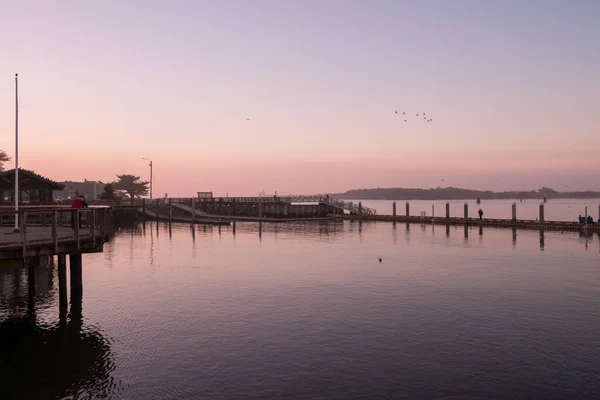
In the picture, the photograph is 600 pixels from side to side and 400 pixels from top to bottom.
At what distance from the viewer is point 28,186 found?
182 feet

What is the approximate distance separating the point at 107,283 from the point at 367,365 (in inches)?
897

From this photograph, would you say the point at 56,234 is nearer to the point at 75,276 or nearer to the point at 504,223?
the point at 75,276

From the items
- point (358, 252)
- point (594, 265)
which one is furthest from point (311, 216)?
point (594, 265)

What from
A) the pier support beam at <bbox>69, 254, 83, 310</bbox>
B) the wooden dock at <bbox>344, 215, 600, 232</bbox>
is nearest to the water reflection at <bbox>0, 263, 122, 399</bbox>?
the pier support beam at <bbox>69, 254, 83, 310</bbox>

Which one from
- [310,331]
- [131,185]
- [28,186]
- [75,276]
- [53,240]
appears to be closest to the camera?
[53,240]

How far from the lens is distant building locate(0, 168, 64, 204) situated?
175 feet

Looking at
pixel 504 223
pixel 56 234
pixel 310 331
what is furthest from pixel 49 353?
pixel 504 223

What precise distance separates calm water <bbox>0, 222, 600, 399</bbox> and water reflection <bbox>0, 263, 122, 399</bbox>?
0.08 meters

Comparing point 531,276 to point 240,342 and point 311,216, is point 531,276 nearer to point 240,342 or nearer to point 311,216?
point 240,342

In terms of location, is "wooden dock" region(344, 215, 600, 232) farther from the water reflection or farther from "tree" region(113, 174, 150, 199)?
"tree" region(113, 174, 150, 199)

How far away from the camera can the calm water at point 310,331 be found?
50.6ft

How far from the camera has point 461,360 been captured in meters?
17.4

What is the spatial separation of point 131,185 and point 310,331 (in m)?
155

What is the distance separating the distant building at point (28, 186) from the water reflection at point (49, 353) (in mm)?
30875
